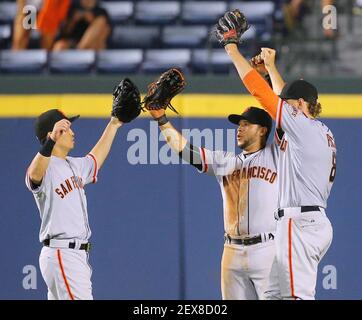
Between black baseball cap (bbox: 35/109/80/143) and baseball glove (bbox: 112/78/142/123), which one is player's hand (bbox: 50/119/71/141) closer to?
black baseball cap (bbox: 35/109/80/143)

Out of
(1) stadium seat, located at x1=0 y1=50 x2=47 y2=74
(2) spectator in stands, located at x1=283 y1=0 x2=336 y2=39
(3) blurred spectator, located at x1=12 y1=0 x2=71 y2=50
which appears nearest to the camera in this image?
(3) blurred spectator, located at x1=12 y1=0 x2=71 y2=50

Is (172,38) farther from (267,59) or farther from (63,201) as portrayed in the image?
(63,201)

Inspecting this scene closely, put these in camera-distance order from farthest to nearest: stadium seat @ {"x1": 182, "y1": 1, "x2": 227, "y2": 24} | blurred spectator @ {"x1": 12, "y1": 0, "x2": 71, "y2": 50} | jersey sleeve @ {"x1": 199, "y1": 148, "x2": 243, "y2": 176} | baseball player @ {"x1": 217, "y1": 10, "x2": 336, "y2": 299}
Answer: stadium seat @ {"x1": 182, "y1": 1, "x2": 227, "y2": 24} → blurred spectator @ {"x1": 12, "y1": 0, "x2": 71, "y2": 50} → jersey sleeve @ {"x1": 199, "y1": 148, "x2": 243, "y2": 176} → baseball player @ {"x1": 217, "y1": 10, "x2": 336, "y2": 299}

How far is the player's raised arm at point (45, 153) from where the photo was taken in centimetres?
686

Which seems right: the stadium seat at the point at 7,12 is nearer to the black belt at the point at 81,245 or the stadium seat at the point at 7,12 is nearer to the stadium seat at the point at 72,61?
the stadium seat at the point at 72,61

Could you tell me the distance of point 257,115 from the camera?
717 cm

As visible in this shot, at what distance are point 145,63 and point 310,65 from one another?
126 centimetres

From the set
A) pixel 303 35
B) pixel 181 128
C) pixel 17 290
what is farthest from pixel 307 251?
pixel 303 35

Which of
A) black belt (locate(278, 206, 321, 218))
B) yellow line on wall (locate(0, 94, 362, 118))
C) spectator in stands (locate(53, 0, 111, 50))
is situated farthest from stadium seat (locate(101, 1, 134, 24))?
black belt (locate(278, 206, 321, 218))

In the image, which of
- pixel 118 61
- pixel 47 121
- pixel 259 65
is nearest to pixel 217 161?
pixel 259 65

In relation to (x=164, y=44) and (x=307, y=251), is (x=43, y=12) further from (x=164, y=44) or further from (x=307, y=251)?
(x=307, y=251)

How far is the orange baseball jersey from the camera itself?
666 centimetres

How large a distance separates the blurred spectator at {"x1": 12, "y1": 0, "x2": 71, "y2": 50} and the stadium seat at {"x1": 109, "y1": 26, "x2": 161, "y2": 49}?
532 millimetres

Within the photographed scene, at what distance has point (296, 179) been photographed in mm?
6688
